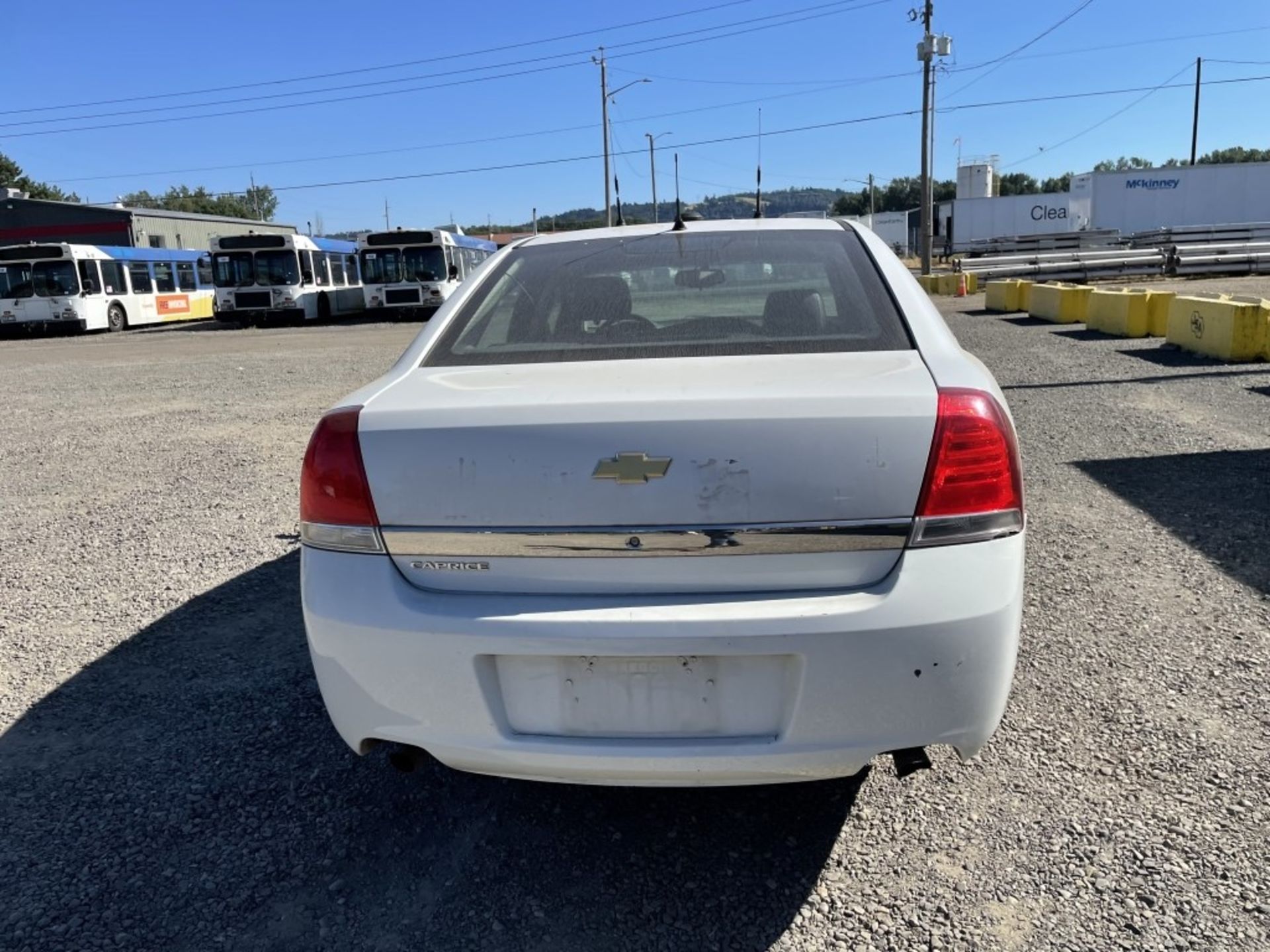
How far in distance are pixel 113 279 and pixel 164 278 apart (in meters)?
3.54

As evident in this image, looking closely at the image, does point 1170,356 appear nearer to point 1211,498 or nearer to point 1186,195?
point 1211,498

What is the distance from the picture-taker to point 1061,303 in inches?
672

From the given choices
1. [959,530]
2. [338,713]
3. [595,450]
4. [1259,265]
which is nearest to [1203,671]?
[959,530]

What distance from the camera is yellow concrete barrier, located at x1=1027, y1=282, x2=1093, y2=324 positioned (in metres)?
16.5

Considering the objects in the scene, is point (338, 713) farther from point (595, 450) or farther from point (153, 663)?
point (153, 663)

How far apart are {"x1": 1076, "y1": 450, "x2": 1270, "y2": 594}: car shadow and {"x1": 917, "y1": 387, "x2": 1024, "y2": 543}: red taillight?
2.71 meters

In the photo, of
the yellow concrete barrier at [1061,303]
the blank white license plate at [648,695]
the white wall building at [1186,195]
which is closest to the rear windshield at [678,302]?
the blank white license plate at [648,695]

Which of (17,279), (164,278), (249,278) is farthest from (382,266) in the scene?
(17,279)

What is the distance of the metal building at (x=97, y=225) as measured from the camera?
1900 inches

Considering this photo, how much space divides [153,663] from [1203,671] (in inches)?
160

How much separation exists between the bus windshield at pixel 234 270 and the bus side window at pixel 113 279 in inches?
153

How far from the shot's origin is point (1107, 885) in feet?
7.52

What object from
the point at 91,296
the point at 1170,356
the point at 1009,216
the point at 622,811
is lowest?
the point at 622,811

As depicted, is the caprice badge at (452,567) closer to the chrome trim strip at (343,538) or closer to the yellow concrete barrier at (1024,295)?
the chrome trim strip at (343,538)
